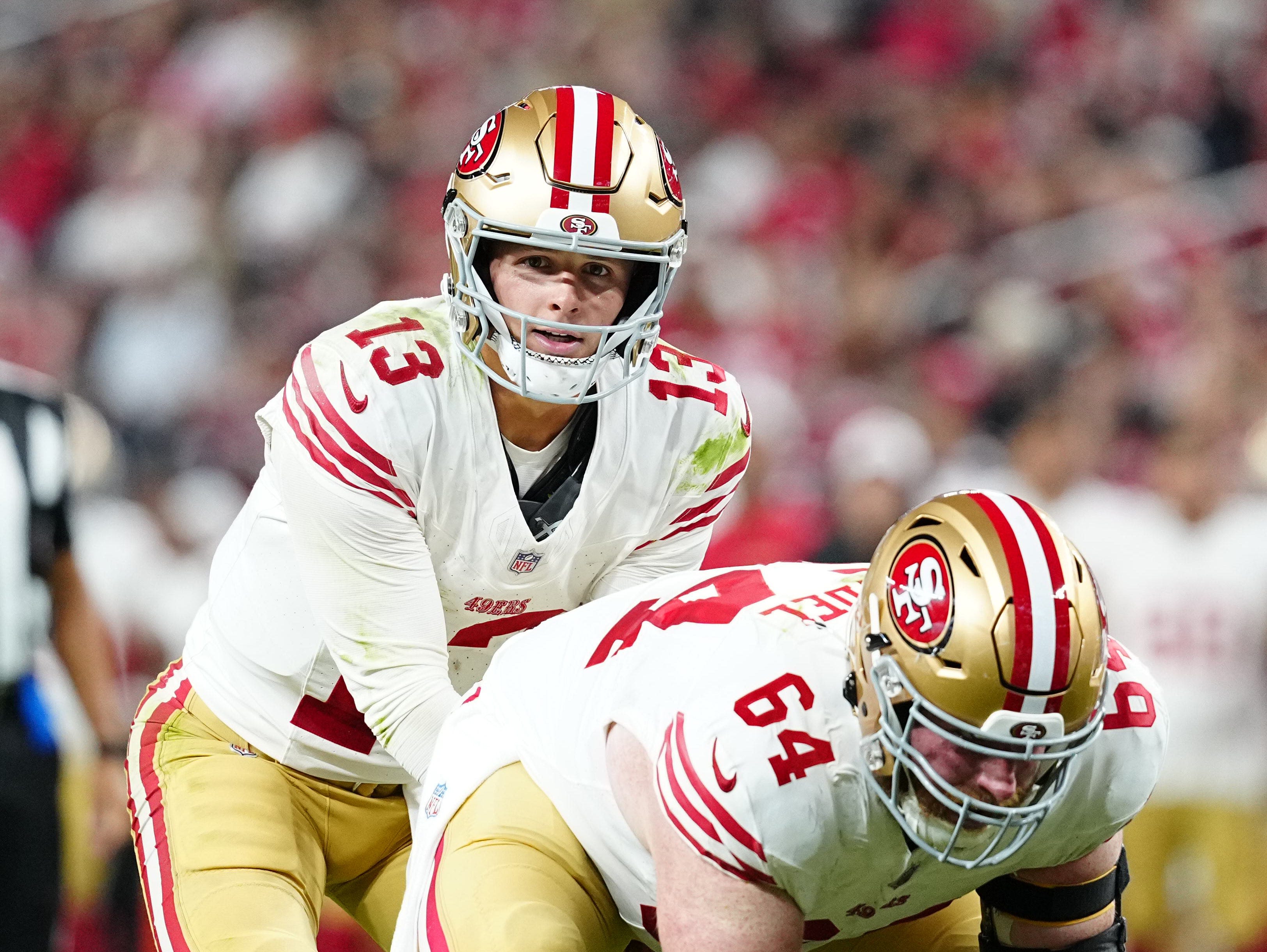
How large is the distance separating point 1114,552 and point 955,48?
10.2ft

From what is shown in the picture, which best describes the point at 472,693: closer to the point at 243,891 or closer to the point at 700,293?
the point at 243,891

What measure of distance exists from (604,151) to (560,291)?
234 mm

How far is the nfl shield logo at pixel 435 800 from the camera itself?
2.44m

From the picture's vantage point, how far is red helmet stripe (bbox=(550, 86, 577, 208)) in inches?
104

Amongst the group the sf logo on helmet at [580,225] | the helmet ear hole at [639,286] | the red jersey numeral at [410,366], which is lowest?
the red jersey numeral at [410,366]

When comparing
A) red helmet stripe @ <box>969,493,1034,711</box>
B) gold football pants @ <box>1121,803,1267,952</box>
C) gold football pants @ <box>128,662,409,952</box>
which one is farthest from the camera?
gold football pants @ <box>1121,803,1267,952</box>

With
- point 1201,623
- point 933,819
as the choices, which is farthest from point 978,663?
point 1201,623

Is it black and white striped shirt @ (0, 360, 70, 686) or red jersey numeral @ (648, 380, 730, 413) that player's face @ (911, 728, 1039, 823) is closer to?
red jersey numeral @ (648, 380, 730, 413)

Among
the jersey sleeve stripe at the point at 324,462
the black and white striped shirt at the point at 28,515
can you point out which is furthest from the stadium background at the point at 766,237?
the jersey sleeve stripe at the point at 324,462

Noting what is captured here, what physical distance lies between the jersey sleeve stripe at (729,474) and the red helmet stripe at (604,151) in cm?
52

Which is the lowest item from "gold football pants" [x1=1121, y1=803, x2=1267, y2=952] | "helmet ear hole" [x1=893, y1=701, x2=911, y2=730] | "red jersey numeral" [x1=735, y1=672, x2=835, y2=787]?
"gold football pants" [x1=1121, y1=803, x2=1267, y2=952]

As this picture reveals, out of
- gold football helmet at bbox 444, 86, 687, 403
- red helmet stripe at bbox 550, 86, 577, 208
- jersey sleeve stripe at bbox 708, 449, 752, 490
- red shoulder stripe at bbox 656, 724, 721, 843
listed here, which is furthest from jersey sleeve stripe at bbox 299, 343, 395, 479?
red shoulder stripe at bbox 656, 724, 721, 843

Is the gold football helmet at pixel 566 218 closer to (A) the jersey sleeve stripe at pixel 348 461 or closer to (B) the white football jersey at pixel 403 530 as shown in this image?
(B) the white football jersey at pixel 403 530

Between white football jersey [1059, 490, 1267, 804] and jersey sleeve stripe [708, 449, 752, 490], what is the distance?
2496 millimetres
